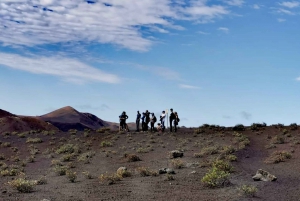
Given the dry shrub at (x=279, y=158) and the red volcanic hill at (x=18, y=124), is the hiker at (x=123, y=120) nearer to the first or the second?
the dry shrub at (x=279, y=158)

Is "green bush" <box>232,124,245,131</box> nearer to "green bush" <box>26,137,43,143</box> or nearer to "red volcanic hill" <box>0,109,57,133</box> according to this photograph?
"green bush" <box>26,137,43,143</box>

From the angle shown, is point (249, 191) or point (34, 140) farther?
point (34, 140)

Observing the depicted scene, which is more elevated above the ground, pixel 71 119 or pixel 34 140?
pixel 71 119

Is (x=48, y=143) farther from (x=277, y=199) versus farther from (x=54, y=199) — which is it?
(x=277, y=199)

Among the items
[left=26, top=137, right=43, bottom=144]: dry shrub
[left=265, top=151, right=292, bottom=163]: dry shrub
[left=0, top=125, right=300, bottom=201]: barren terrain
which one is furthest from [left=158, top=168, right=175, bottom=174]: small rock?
[left=26, top=137, right=43, bottom=144]: dry shrub

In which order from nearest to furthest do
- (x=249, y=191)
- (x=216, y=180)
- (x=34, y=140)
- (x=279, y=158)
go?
(x=249, y=191) < (x=216, y=180) < (x=279, y=158) < (x=34, y=140)

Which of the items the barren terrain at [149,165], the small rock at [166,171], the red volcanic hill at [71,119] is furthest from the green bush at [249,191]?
the red volcanic hill at [71,119]

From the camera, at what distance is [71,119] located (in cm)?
10888

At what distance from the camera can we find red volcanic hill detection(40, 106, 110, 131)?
100 metres

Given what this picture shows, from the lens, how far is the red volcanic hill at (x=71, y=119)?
10000 centimetres

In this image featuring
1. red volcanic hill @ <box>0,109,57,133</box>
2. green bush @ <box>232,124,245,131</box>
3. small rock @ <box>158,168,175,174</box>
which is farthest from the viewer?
red volcanic hill @ <box>0,109,57,133</box>

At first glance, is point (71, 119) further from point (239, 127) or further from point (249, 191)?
point (249, 191)

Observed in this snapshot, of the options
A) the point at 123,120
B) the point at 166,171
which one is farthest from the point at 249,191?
the point at 123,120

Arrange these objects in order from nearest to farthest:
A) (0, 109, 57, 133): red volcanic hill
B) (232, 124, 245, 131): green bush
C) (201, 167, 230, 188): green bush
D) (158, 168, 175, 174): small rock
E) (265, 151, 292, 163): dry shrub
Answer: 1. (201, 167, 230, 188): green bush
2. (158, 168, 175, 174): small rock
3. (265, 151, 292, 163): dry shrub
4. (232, 124, 245, 131): green bush
5. (0, 109, 57, 133): red volcanic hill
